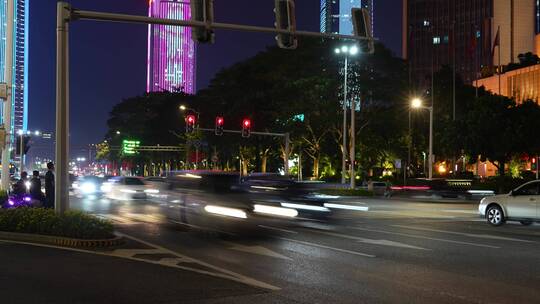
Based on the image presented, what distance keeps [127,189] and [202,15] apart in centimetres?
2322

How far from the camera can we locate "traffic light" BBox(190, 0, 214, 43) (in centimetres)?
1555

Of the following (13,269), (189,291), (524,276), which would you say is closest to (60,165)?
(13,269)

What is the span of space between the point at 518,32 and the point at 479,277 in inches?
4219

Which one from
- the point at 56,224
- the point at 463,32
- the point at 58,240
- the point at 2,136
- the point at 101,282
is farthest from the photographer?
the point at 463,32

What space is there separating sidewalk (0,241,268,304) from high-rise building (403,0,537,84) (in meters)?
99.7

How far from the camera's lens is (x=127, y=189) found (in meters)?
37.0

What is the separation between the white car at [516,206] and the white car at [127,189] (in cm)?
2197

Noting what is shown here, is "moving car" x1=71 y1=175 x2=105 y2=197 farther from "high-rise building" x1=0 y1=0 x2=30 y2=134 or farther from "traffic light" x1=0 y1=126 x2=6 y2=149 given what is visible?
"traffic light" x1=0 y1=126 x2=6 y2=149

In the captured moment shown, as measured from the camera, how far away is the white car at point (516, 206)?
1970 cm

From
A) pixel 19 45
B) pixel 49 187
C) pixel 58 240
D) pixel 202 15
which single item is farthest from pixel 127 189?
pixel 202 15

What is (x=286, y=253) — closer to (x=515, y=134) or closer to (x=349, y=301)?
(x=349, y=301)

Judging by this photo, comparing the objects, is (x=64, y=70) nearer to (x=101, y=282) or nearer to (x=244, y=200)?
(x=101, y=282)

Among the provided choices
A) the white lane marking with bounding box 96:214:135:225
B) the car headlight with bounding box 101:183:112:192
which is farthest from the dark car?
the car headlight with bounding box 101:183:112:192

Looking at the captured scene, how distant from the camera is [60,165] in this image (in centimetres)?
1567
